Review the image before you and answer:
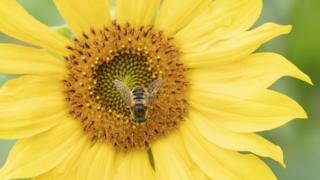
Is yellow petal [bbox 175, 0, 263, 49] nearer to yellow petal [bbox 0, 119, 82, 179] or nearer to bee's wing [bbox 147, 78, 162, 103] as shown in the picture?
bee's wing [bbox 147, 78, 162, 103]

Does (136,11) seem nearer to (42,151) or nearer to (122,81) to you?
(122,81)

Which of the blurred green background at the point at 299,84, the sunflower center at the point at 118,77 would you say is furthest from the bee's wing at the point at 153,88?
the blurred green background at the point at 299,84

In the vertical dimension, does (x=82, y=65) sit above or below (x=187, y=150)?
above

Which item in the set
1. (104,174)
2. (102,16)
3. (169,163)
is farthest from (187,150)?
(102,16)

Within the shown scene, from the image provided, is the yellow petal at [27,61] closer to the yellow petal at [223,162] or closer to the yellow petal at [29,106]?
the yellow petal at [29,106]

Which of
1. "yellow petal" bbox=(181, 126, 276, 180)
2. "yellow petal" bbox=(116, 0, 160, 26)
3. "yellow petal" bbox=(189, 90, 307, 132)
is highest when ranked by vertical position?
"yellow petal" bbox=(116, 0, 160, 26)

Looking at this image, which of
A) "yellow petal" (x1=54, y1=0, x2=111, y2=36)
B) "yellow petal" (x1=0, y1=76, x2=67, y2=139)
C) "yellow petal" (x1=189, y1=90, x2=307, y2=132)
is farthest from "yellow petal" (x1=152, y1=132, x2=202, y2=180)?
"yellow petal" (x1=54, y1=0, x2=111, y2=36)

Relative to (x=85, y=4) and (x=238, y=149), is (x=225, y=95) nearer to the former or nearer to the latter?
(x=238, y=149)
